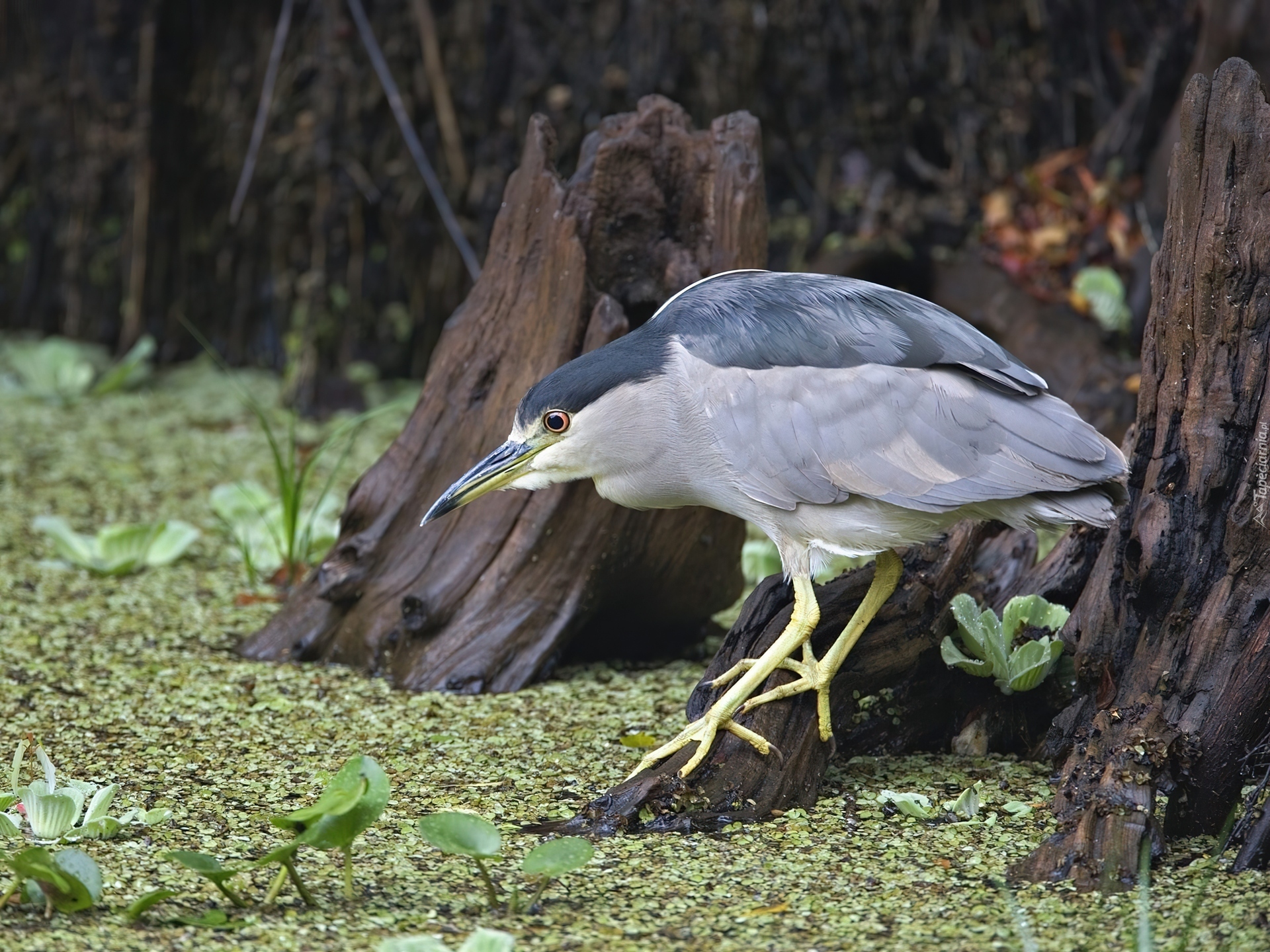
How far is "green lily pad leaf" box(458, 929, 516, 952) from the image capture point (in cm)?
165

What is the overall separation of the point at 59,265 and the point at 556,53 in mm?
2411

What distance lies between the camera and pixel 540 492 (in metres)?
3.04

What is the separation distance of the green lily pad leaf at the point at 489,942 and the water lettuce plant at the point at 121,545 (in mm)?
2356

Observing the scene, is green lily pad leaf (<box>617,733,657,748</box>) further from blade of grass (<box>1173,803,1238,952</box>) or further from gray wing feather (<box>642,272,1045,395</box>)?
blade of grass (<box>1173,803,1238,952</box>)

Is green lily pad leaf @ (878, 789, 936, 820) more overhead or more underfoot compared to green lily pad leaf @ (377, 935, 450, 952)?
more underfoot

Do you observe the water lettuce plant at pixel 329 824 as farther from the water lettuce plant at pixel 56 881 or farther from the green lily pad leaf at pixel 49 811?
the green lily pad leaf at pixel 49 811

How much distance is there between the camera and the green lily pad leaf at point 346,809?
1.82 metres

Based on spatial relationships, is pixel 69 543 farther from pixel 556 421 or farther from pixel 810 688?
pixel 810 688

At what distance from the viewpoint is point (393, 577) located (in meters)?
3.15

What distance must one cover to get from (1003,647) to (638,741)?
2.38 feet

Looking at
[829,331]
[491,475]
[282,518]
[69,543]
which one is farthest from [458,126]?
[829,331]

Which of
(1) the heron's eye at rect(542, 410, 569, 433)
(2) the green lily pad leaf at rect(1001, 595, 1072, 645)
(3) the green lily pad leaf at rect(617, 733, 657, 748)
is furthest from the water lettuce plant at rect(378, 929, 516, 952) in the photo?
(2) the green lily pad leaf at rect(1001, 595, 1072, 645)

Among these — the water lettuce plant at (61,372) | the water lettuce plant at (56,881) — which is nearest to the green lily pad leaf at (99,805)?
the water lettuce plant at (56,881)

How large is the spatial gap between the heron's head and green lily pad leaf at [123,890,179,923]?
3.23 ft
